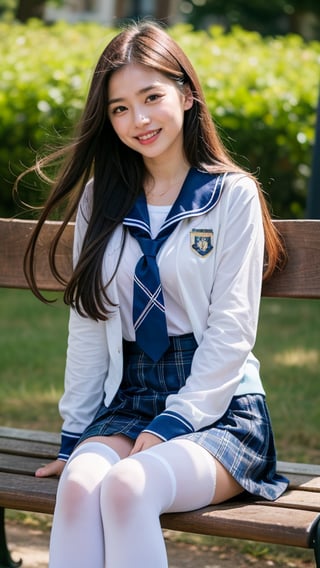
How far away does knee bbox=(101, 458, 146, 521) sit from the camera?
2418mm

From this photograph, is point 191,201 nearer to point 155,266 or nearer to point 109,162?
point 155,266

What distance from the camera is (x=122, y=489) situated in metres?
2.43

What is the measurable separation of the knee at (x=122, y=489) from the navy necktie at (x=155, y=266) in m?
0.46

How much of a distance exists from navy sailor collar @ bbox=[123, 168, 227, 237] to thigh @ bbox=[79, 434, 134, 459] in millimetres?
589

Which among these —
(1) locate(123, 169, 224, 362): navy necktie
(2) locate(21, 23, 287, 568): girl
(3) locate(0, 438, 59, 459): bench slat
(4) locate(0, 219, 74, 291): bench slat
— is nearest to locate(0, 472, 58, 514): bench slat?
(2) locate(21, 23, 287, 568): girl

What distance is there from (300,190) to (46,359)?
2.63 metres

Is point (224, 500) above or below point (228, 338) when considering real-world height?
below

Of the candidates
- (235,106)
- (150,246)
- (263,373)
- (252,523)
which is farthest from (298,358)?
(252,523)

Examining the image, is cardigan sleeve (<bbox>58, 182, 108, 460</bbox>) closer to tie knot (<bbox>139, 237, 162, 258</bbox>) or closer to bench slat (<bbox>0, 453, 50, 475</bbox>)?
bench slat (<bbox>0, 453, 50, 475</bbox>)

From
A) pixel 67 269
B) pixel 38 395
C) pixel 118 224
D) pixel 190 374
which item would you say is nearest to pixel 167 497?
pixel 190 374

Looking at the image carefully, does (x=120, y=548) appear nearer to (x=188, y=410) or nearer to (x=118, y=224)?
(x=188, y=410)

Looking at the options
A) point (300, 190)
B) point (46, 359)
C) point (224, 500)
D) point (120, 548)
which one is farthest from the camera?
point (300, 190)

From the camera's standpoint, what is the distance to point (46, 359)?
614cm

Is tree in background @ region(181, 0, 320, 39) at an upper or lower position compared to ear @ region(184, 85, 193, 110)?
upper
